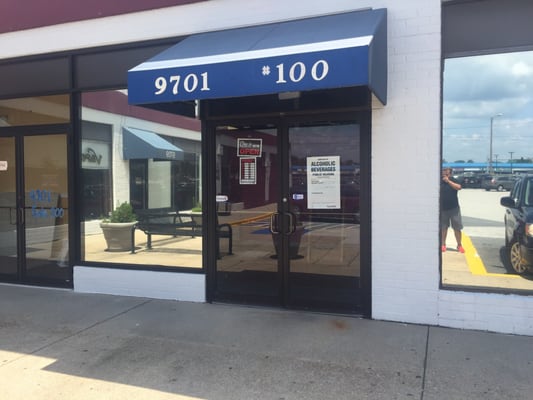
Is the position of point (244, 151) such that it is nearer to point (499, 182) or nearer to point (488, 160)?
point (488, 160)

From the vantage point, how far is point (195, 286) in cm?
570

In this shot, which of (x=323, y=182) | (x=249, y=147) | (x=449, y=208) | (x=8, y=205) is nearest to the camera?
(x=449, y=208)

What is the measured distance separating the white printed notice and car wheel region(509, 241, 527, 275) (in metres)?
1.78

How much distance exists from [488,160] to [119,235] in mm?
4603

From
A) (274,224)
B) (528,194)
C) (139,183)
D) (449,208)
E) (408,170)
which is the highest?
(408,170)

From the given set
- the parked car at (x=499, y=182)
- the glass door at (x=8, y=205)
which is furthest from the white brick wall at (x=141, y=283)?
the parked car at (x=499, y=182)

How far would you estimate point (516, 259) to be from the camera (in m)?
4.69

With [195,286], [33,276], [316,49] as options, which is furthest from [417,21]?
[33,276]

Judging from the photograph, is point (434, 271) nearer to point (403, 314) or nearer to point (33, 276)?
point (403, 314)

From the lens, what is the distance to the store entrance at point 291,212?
511 cm

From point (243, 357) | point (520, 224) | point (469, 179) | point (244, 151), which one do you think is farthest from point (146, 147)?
point (520, 224)

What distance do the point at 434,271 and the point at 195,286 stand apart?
109 inches

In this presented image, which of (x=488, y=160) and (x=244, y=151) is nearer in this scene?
(x=488, y=160)

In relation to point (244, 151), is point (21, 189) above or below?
below
